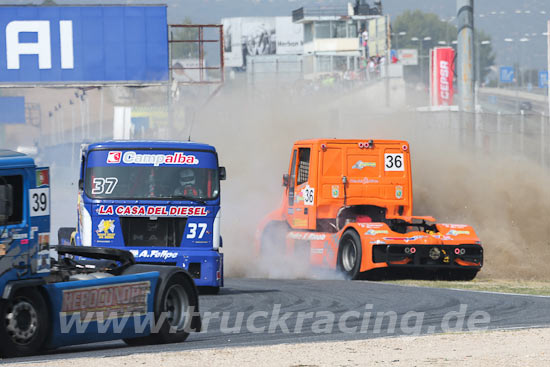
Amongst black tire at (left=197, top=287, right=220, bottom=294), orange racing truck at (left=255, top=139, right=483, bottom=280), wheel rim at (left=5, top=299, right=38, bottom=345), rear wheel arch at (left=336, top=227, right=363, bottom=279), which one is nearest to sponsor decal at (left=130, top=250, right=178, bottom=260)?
black tire at (left=197, top=287, right=220, bottom=294)

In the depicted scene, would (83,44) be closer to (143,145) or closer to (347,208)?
(347,208)

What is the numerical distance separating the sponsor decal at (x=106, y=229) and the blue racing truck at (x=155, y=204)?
0.01 metres

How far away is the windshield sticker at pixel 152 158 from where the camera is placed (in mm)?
17203

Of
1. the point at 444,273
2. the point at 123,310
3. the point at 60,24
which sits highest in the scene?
the point at 60,24

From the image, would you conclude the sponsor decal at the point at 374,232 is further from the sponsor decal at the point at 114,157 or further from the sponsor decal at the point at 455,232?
the sponsor decal at the point at 114,157

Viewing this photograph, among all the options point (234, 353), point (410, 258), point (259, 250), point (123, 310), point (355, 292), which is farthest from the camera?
point (259, 250)

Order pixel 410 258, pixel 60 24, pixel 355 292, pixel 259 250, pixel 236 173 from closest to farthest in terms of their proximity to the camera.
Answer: pixel 355 292 < pixel 410 258 < pixel 259 250 < pixel 236 173 < pixel 60 24

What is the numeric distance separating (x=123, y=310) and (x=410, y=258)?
974 cm

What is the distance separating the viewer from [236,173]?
3238cm

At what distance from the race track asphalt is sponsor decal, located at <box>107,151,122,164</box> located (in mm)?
2461

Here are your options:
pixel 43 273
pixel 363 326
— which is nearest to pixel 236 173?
pixel 363 326

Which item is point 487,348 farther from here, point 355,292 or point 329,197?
point 329,197

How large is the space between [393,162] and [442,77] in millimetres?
51983

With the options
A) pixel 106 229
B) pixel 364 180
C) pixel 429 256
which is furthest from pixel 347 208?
pixel 106 229
